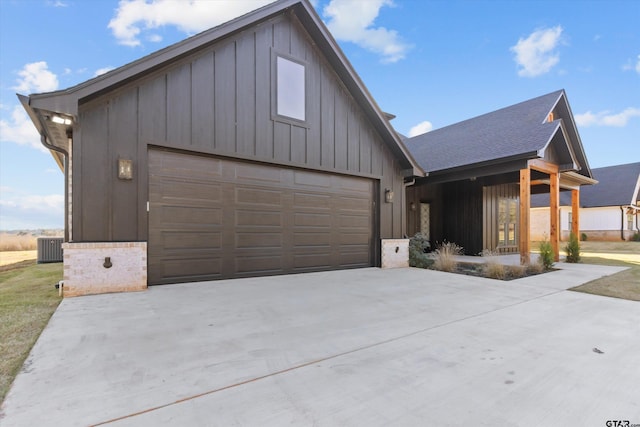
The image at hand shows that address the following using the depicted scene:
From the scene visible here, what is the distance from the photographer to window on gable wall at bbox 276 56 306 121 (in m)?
6.61

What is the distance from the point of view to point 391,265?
8.18m

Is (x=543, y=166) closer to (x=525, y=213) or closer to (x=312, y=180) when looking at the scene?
(x=525, y=213)

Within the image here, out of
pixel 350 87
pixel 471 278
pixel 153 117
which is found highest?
pixel 350 87

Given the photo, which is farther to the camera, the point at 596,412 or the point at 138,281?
the point at 138,281

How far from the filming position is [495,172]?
28.6 ft

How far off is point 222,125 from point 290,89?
6.32 ft

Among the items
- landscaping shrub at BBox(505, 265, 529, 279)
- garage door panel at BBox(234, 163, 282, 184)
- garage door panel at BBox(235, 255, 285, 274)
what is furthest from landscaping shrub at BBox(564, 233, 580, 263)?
garage door panel at BBox(234, 163, 282, 184)

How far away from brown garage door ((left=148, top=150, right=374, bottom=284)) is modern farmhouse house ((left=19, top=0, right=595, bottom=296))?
0.09ft

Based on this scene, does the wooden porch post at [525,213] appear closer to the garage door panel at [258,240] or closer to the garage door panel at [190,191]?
the garage door panel at [258,240]

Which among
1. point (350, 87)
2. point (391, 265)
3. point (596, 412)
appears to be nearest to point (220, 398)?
point (596, 412)

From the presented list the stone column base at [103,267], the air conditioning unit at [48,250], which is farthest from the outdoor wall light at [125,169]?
the air conditioning unit at [48,250]

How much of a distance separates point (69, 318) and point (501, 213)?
1413 centimetres

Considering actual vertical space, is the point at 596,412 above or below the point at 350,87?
below

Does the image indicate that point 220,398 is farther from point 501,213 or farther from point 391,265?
point 501,213
